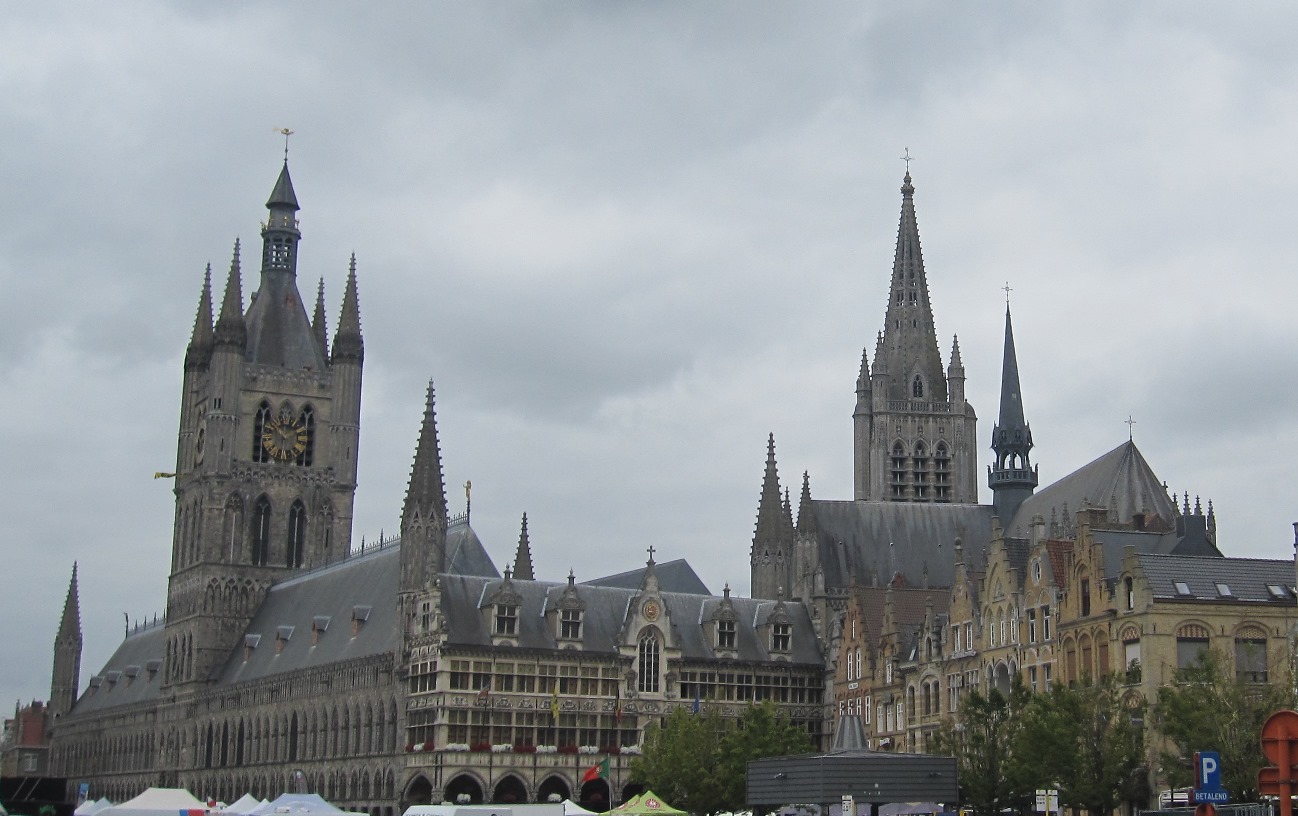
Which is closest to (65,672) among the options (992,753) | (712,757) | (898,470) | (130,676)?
(130,676)

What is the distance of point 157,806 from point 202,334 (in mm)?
82866

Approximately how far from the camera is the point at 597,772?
289ft

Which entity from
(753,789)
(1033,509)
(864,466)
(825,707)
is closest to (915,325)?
(864,466)

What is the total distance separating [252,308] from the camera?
5315 inches

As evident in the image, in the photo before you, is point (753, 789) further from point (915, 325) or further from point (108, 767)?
point (108, 767)

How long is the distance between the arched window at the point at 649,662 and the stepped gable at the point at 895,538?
14545 mm

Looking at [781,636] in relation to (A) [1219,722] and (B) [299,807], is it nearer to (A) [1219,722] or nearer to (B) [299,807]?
(B) [299,807]

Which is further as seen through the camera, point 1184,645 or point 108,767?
point 108,767

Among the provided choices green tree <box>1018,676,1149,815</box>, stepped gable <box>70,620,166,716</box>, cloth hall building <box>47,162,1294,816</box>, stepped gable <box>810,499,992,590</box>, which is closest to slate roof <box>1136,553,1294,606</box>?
cloth hall building <box>47,162,1294,816</box>

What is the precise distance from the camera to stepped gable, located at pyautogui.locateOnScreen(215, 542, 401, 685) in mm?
102312

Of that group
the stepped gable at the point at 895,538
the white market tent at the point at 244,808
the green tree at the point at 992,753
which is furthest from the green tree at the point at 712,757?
the stepped gable at the point at 895,538

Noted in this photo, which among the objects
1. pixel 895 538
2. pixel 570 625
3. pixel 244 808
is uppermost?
pixel 895 538

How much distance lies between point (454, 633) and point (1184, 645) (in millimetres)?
36710

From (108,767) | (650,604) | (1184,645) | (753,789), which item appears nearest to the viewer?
(753,789)
